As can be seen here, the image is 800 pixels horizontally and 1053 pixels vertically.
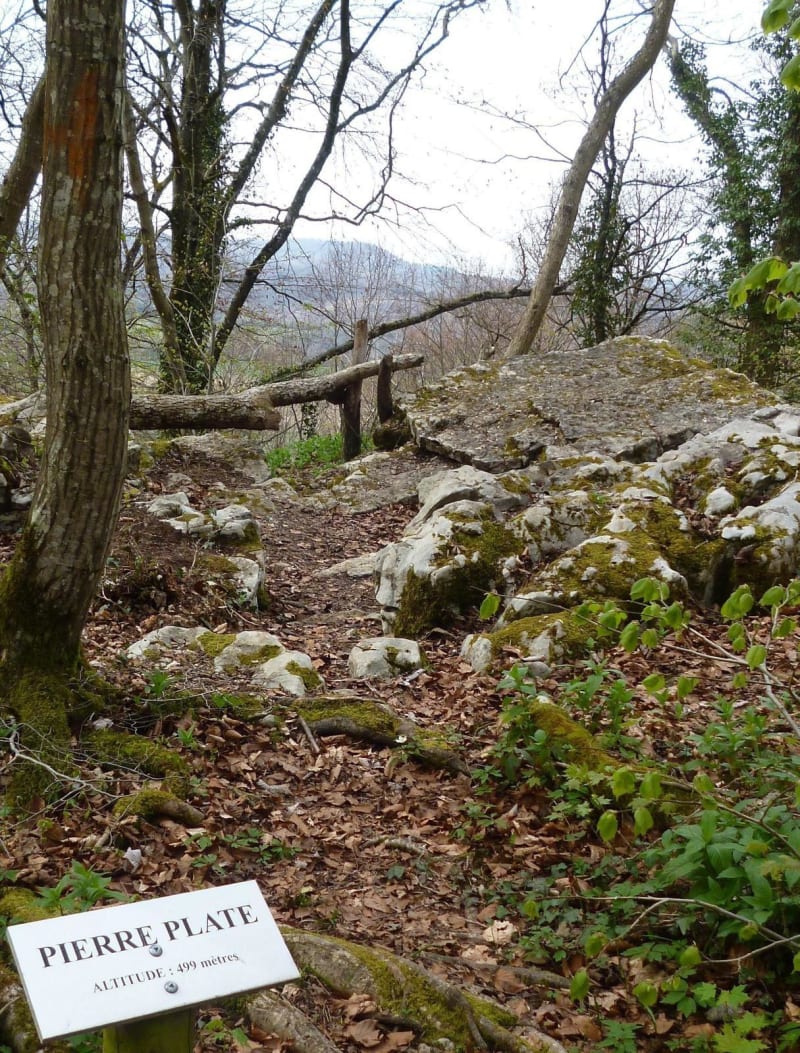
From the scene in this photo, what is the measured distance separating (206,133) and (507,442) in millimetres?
8025

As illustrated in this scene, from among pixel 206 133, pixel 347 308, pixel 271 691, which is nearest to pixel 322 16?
pixel 206 133

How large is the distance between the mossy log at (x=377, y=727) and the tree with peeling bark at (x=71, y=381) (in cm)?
124

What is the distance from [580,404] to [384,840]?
712 centimetres

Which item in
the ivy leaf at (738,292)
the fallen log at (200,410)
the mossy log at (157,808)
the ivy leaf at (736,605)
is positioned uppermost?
the ivy leaf at (738,292)

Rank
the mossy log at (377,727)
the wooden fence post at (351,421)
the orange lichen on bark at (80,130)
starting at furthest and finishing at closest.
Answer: the wooden fence post at (351,421) → the mossy log at (377,727) → the orange lichen on bark at (80,130)

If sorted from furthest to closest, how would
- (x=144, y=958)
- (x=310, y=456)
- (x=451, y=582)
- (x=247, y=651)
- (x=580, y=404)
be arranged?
(x=310, y=456) → (x=580, y=404) → (x=451, y=582) → (x=247, y=651) → (x=144, y=958)

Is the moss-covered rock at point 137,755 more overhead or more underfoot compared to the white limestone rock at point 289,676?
more underfoot

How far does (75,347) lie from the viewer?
3326mm

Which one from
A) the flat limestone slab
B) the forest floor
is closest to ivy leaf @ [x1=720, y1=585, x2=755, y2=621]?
the forest floor

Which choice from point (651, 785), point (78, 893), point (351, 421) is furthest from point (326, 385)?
point (651, 785)

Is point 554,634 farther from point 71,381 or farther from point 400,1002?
point 71,381

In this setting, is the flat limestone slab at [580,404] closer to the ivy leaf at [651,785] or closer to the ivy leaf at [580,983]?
the ivy leaf at [651,785]

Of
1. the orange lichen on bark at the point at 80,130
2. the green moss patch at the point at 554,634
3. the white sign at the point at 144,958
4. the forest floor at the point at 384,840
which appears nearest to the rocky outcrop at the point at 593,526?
the green moss patch at the point at 554,634

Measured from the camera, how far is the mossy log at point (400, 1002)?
7.64ft
